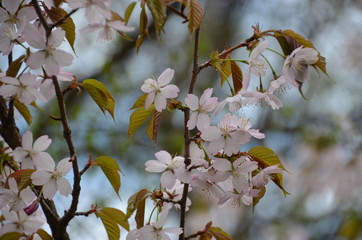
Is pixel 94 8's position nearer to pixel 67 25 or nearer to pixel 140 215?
pixel 67 25

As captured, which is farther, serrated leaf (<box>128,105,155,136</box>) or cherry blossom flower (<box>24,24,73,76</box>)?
serrated leaf (<box>128,105,155,136</box>)

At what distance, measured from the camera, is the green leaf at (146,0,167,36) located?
2.35 ft

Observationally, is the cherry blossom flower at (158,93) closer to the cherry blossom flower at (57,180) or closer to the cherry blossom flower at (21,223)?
the cherry blossom flower at (57,180)

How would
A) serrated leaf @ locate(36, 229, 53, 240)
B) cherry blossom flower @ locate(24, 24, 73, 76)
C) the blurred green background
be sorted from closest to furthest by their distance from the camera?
cherry blossom flower @ locate(24, 24, 73, 76), serrated leaf @ locate(36, 229, 53, 240), the blurred green background

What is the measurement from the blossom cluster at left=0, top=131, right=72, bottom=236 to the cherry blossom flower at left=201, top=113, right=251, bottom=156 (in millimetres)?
196

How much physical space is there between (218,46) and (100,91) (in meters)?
2.75

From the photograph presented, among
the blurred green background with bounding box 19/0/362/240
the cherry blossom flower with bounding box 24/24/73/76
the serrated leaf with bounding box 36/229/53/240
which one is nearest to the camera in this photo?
the cherry blossom flower with bounding box 24/24/73/76

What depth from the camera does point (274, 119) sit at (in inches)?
142

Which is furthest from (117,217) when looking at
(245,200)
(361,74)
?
(361,74)

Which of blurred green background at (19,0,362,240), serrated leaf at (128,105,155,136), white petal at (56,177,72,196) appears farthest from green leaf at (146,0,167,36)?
blurred green background at (19,0,362,240)

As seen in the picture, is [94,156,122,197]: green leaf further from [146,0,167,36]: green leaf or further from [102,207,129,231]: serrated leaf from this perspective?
[146,0,167,36]: green leaf

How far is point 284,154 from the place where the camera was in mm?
3850

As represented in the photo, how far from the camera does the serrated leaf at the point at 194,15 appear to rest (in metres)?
0.73

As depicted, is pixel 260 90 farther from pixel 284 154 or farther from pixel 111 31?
pixel 284 154
